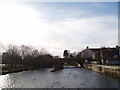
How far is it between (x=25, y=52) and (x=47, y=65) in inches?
563

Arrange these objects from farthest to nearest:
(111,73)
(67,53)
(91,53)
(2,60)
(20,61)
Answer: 1. (67,53)
2. (91,53)
3. (20,61)
4. (2,60)
5. (111,73)

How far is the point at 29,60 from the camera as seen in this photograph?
306 feet

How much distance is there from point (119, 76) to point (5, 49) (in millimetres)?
57850

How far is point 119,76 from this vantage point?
46.8 meters

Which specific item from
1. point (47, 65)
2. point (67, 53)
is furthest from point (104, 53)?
point (67, 53)

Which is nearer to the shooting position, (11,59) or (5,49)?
(11,59)

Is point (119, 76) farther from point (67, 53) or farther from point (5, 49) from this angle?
point (67, 53)

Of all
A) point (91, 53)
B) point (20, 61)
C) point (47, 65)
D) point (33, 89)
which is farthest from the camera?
point (91, 53)

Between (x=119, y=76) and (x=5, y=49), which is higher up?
(x=5, y=49)

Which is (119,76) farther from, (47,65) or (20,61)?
(47,65)

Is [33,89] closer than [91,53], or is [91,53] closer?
[33,89]

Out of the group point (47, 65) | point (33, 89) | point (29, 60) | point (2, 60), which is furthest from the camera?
point (47, 65)

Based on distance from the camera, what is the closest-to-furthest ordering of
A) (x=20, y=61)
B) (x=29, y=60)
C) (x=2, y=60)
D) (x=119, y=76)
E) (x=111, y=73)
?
(x=119, y=76) → (x=111, y=73) → (x=2, y=60) → (x=20, y=61) → (x=29, y=60)

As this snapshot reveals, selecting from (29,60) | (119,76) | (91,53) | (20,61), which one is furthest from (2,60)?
(91,53)
